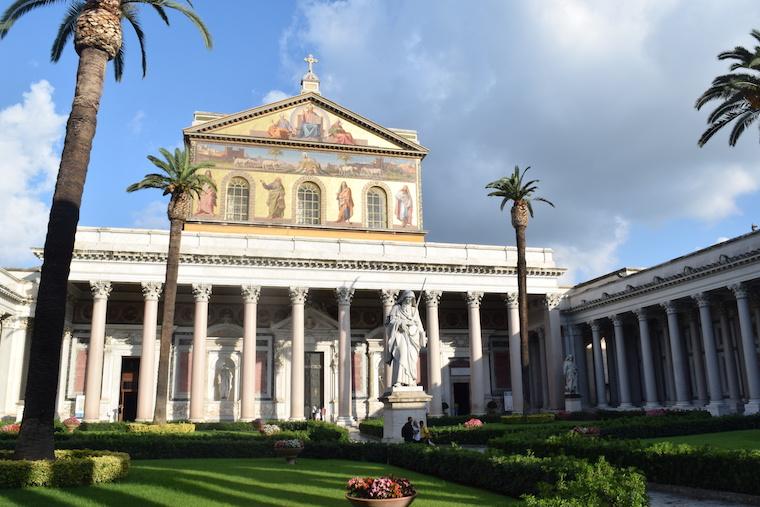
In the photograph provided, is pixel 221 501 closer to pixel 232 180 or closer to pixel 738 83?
pixel 738 83

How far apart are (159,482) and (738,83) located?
2351 cm

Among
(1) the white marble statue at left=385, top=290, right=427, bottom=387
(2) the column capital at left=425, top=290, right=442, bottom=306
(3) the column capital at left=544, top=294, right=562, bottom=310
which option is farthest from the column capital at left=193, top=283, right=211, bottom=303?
(3) the column capital at left=544, top=294, right=562, bottom=310

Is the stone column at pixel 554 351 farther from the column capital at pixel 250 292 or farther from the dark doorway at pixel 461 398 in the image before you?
the column capital at pixel 250 292

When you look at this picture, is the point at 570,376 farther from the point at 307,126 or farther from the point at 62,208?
the point at 62,208

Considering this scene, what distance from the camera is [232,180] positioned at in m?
39.2

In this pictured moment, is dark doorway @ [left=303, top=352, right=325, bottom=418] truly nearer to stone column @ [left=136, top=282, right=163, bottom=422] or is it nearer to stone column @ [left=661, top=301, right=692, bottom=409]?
stone column @ [left=136, top=282, right=163, bottom=422]

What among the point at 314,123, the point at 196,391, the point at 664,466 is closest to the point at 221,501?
the point at 664,466

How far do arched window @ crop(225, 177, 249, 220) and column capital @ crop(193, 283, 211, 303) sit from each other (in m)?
6.62

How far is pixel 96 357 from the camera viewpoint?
31.2m

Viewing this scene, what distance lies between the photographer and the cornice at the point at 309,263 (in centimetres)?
3238

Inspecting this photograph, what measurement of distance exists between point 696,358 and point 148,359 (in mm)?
29811

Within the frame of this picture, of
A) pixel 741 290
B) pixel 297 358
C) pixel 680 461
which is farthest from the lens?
pixel 297 358

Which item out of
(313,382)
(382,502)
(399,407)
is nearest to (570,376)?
(313,382)

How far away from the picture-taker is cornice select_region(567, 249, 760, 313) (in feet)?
93.6
